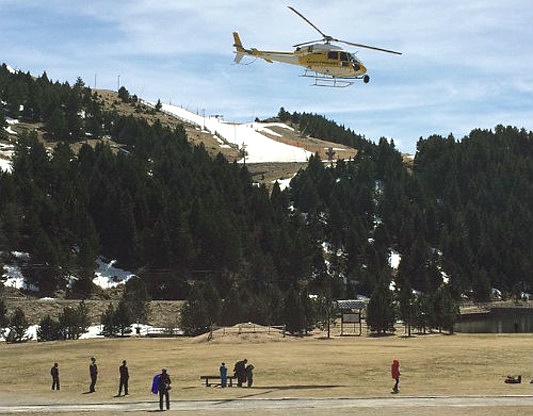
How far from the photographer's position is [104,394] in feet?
148

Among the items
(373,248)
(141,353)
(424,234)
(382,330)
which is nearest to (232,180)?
(373,248)

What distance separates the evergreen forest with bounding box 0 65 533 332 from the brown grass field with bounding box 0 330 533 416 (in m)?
17.7

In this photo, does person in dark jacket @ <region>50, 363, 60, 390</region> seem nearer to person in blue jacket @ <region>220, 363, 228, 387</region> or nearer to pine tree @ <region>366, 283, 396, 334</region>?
person in blue jacket @ <region>220, 363, 228, 387</region>

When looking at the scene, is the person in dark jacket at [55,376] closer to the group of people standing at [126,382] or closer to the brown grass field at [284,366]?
the group of people standing at [126,382]

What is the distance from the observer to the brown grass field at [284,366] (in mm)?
43281

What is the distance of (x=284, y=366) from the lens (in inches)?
2121

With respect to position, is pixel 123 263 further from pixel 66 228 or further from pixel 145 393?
pixel 145 393

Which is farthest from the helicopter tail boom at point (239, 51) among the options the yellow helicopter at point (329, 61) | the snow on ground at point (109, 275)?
the snow on ground at point (109, 275)

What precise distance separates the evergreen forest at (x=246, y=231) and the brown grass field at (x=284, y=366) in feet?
58.1

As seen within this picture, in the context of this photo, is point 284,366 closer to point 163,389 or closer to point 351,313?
point 163,389

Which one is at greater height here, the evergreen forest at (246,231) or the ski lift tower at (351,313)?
the evergreen forest at (246,231)

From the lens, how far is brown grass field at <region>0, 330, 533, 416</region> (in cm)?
4328

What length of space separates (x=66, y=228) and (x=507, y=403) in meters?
85.6

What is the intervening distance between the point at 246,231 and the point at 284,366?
77.4 m
